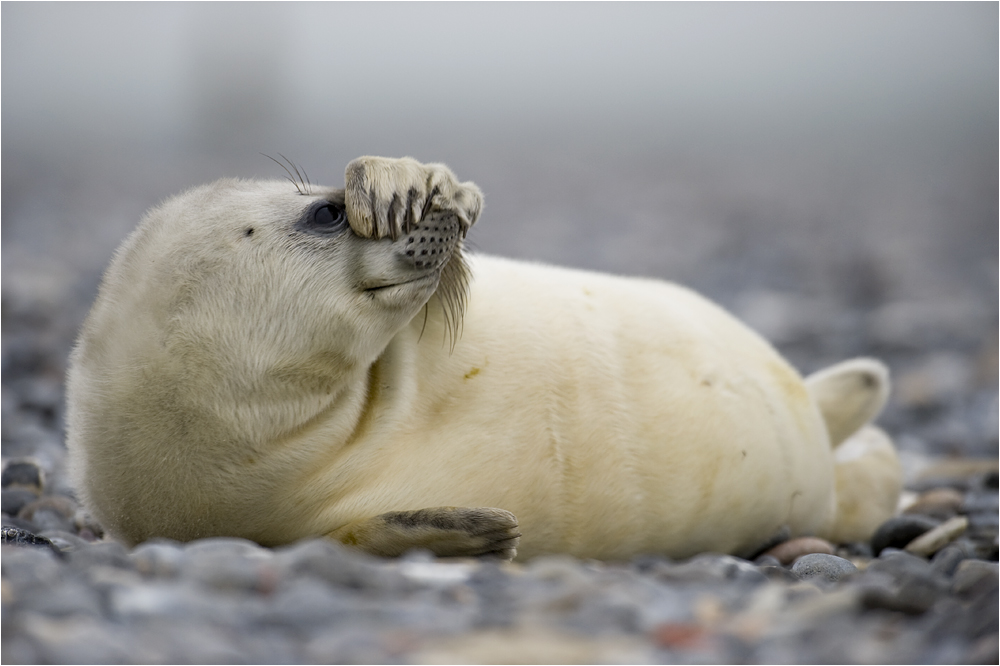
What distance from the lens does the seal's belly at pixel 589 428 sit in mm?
2732

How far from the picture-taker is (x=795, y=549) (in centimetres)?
331

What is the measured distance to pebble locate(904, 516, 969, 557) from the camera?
3451 millimetres

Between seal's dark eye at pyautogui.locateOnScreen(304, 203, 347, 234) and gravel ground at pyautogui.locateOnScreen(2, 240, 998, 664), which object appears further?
seal's dark eye at pyautogui.locateOnScreen(304, 203, 347, 234)

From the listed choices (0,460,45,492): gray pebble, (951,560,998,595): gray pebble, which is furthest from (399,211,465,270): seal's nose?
(0,460,45,492): gray pebble

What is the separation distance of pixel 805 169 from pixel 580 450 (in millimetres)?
20266

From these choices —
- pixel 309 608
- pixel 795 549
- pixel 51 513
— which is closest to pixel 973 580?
pixel 795 549

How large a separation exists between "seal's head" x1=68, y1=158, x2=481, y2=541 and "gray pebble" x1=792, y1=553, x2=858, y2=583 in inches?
50.0

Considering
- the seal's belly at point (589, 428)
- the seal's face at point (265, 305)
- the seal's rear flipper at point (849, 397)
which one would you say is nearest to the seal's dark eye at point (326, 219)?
the seal's face at point (265, 305)

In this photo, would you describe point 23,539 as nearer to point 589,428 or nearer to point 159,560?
point 159,560

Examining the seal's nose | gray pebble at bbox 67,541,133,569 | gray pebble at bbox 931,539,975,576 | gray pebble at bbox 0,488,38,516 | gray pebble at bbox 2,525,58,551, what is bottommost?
gray pebble at bbox 67,541,133,569

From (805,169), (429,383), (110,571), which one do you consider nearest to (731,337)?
(429,383)

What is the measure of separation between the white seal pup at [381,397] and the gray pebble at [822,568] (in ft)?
1.11

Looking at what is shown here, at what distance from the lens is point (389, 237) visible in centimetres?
251

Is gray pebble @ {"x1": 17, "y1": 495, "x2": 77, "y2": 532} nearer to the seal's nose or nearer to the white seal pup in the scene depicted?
the white seal pup
